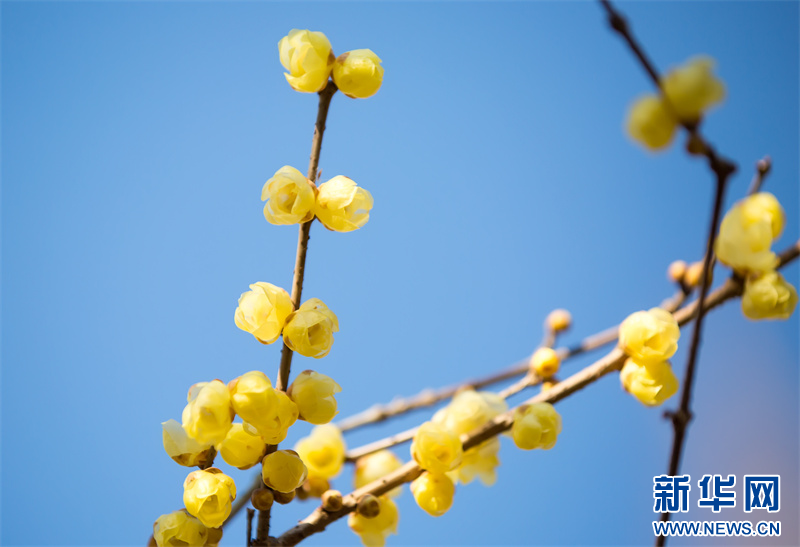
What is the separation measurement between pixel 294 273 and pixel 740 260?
0.33 meters

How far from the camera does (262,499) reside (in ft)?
1.26

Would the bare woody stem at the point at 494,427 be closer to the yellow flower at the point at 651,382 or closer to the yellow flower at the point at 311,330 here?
the yellow flower at the point at 651,382

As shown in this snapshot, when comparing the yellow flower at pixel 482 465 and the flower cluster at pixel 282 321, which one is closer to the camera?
the flower cluster at pixel 282 321

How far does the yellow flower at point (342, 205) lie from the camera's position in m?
0.36

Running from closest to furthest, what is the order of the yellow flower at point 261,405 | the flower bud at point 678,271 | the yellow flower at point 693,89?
1. the yellow flower at point 693,89
2. the yellow flower at point 261,405
3. the flower bud at point 678,271

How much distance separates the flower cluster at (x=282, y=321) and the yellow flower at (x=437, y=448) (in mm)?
106

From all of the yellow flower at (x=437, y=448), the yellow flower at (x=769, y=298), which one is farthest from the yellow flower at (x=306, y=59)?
the yellow flower at (x=769, y=298)

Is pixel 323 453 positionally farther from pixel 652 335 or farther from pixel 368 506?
pixel 652 335

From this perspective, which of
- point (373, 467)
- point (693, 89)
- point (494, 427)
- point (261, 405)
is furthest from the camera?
point (373, 467)

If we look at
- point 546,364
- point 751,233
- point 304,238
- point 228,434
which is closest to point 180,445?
point 228,434

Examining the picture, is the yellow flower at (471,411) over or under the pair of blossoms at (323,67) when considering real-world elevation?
under

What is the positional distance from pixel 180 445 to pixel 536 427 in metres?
0.23

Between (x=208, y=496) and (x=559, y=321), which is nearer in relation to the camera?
(x=208, y=496)

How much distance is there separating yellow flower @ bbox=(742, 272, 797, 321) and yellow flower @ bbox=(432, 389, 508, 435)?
0.20m
